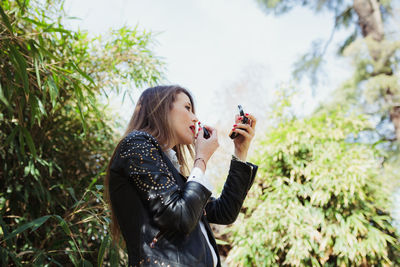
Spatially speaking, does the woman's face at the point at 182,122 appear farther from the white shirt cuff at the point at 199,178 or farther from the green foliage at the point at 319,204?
the green foliage at the point at 319,204

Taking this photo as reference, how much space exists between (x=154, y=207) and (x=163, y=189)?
0.16ft

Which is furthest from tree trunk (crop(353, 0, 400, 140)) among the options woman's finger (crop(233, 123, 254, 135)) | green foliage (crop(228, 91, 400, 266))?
woman's finger (crop(233, 123, 254, 135))

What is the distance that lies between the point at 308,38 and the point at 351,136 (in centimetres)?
445

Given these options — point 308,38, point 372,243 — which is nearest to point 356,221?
point 372,243

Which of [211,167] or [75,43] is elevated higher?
[75,43]

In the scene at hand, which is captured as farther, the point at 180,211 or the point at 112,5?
the point at 112,5

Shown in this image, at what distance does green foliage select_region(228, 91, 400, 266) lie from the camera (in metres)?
2.59

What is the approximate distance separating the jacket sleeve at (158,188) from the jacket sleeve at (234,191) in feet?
1.00

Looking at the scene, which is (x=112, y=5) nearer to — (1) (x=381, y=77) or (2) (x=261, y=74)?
(1) (x=381, y=77)

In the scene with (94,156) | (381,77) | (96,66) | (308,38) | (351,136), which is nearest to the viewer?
(96,66)

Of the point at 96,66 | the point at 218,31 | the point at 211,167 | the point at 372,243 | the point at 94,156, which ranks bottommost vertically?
the point at 211,167

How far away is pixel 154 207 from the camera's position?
32.0 inches

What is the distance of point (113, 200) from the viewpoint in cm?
93

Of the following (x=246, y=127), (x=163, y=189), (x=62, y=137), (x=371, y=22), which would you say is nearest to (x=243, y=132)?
(x=246, y=127)
